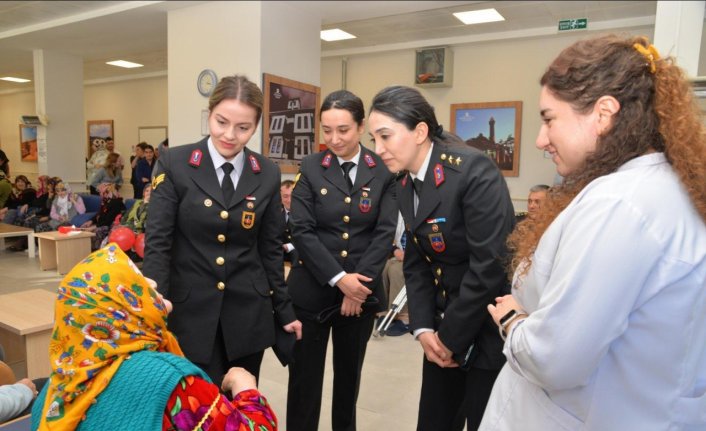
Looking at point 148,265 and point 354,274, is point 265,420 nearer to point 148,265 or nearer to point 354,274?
point 148,265

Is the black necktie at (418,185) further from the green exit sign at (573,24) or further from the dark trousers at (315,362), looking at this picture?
the green exit sign at (573,24)

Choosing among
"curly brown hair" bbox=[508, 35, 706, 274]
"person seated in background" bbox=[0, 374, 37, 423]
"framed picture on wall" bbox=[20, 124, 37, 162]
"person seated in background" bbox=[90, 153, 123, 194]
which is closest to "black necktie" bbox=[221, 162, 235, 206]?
"person seated in background" bbox=[0, 374, 37, 423]

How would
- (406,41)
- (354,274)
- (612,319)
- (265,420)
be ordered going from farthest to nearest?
(406,41) → (354,274) → (265,420) → (612,319)

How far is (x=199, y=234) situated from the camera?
1.64m

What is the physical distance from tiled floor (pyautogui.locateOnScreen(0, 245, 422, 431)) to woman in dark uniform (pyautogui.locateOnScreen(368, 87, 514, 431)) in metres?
1.11

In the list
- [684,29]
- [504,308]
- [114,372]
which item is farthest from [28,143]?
[504,308]

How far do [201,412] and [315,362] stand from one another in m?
1.13

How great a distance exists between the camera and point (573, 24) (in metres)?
6.16

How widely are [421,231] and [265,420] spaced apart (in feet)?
2.44

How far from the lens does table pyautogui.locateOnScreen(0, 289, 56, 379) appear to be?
8.99 ft

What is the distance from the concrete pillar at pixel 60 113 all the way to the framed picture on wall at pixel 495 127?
6662 mm

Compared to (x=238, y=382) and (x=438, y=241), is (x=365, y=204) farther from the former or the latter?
(x=238, y=382)

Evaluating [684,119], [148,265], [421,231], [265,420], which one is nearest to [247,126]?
[148,265]

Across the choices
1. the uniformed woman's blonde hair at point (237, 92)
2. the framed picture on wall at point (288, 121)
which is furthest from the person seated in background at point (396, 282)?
the uniformed woman's blonde hair at point (237, 92)
